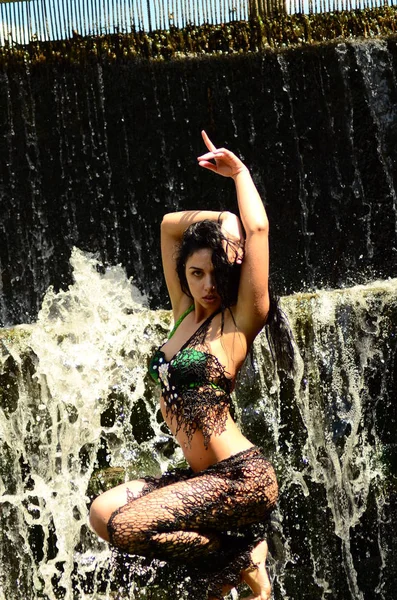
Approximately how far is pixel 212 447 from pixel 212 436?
4 centimetres

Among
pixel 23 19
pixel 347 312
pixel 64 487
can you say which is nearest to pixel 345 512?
pixel 347 312

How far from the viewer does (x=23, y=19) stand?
10.8 meters

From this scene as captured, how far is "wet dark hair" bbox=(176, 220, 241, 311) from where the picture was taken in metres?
4.11

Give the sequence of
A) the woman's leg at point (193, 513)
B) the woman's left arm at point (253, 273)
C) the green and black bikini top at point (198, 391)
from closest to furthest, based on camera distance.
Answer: the woman's leg at point (193, 513)
the green and black bikini top at point (198, 391)
the woman's left arm at point (253, 273)

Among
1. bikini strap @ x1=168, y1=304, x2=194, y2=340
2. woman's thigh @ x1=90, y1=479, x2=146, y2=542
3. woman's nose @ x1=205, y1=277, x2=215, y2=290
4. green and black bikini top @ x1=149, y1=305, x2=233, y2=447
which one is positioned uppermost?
woman's nose @ x1=205, y1=277, x2=215, y2=290

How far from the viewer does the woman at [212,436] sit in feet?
12.6

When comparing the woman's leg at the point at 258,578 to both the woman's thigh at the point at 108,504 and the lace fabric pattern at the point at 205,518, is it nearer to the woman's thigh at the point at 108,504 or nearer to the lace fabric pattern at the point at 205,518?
the lace fabric pattern at the point at 205,518

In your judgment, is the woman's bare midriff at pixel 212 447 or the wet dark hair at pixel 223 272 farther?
the wet dark hair at pixel 223 272

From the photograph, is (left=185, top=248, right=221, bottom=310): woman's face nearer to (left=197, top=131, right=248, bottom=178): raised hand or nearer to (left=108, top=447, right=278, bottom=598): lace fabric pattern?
(left=197, top=131, right=248, bottom=178): raised hand

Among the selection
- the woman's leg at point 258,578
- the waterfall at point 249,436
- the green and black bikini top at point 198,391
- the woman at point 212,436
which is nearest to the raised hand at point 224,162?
the woman at point 212,436

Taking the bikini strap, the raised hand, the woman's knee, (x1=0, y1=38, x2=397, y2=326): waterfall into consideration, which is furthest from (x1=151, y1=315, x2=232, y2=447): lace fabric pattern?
(x1=0, y1=38, x2=397, y2=326): waterfall

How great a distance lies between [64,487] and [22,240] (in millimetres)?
4846

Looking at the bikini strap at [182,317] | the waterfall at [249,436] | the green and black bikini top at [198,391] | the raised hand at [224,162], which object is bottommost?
the waterfall at [249,436]

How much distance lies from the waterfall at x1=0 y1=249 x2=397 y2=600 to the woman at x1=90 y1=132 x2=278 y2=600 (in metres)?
2.26
